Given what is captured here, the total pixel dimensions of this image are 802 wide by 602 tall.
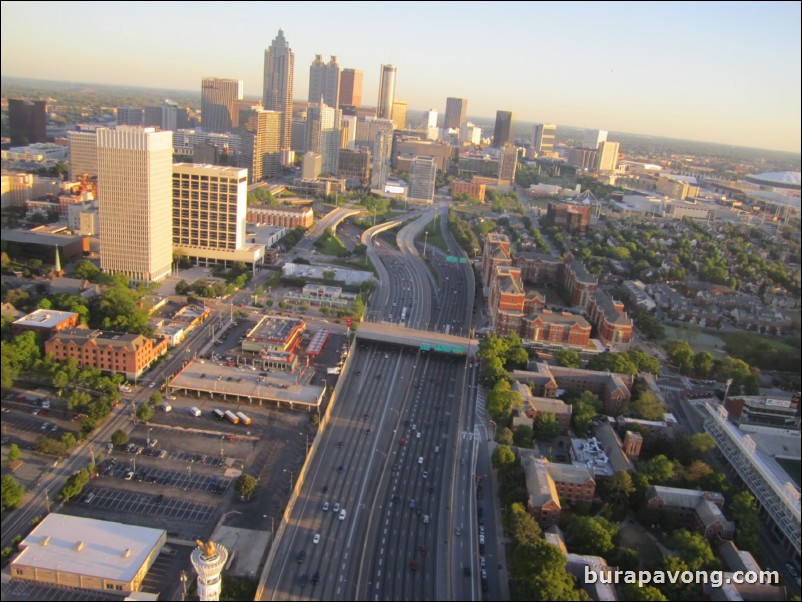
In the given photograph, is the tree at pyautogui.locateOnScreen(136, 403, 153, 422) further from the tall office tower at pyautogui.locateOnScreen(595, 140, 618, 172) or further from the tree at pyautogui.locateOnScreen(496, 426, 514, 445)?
the tall office tower at pyautogui.locateOnScreen(595, 140, 618, 172)

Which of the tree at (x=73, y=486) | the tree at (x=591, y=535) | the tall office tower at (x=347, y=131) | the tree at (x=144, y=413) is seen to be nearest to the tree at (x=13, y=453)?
the tree at (x=73, y=486)

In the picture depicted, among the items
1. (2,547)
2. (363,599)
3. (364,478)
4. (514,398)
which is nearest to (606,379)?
(514,398)

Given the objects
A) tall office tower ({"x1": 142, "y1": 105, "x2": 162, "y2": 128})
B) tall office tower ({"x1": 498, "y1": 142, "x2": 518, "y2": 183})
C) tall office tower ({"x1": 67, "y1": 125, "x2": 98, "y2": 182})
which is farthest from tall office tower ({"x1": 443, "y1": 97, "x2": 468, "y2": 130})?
tall office tower ({"x1": 67, "y1": 125, "x2": 98, "y2": 182})

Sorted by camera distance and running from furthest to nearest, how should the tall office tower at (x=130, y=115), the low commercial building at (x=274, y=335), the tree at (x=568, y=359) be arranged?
the tall office tower at (x=130, y=115) → the tree at (x=568, y=359) → the low commercial building at (x=274, y=335)

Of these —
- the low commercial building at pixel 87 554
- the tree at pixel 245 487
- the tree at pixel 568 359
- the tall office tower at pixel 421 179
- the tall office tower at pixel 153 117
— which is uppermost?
the tall office tower at pixel 153 117

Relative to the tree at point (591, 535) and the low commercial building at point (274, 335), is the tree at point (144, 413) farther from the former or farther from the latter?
the tree at point (591, 535)
